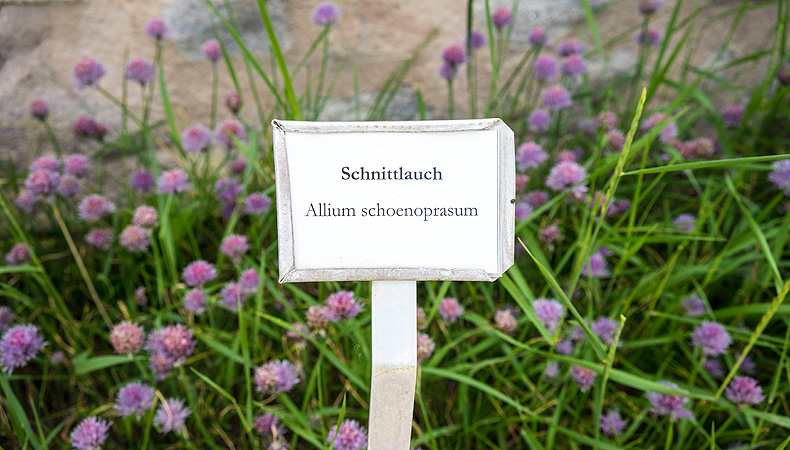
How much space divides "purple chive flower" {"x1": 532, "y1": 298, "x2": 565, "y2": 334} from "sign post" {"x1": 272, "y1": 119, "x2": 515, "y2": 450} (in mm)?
276

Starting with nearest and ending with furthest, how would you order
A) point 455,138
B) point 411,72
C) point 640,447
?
point 455,138 → point 640,447 → point 411,72

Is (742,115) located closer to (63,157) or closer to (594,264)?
(594,264)

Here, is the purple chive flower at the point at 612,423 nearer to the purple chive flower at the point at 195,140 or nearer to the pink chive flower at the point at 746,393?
the pink chive flower at the point at 746,393

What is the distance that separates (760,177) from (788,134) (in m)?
0.19

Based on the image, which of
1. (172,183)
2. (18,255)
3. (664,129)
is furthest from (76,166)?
(664,129)

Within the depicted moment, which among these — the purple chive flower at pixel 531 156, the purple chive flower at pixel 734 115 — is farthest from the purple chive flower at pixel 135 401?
the purple chive flower at pixel 734 115

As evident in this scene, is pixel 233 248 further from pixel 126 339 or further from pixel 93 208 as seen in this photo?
pixel 93 208

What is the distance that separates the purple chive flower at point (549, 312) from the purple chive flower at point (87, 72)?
1.11m

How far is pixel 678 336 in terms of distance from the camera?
0.98 metres

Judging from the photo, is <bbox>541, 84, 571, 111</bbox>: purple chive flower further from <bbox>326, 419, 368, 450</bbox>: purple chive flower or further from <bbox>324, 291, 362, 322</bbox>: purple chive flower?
<bbox>326, 419, 368, 450</bbox>: purple chive flower

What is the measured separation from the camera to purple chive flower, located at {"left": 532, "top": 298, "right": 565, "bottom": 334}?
36.2 inches

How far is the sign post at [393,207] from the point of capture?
26.6 inches

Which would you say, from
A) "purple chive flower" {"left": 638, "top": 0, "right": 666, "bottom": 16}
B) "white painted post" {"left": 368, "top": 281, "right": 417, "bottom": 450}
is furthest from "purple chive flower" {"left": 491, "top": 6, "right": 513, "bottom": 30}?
"white painted post" {"left": 368, "top": 281, "right": 417, "bottom": 450}

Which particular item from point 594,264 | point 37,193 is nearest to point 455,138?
point 594,264
